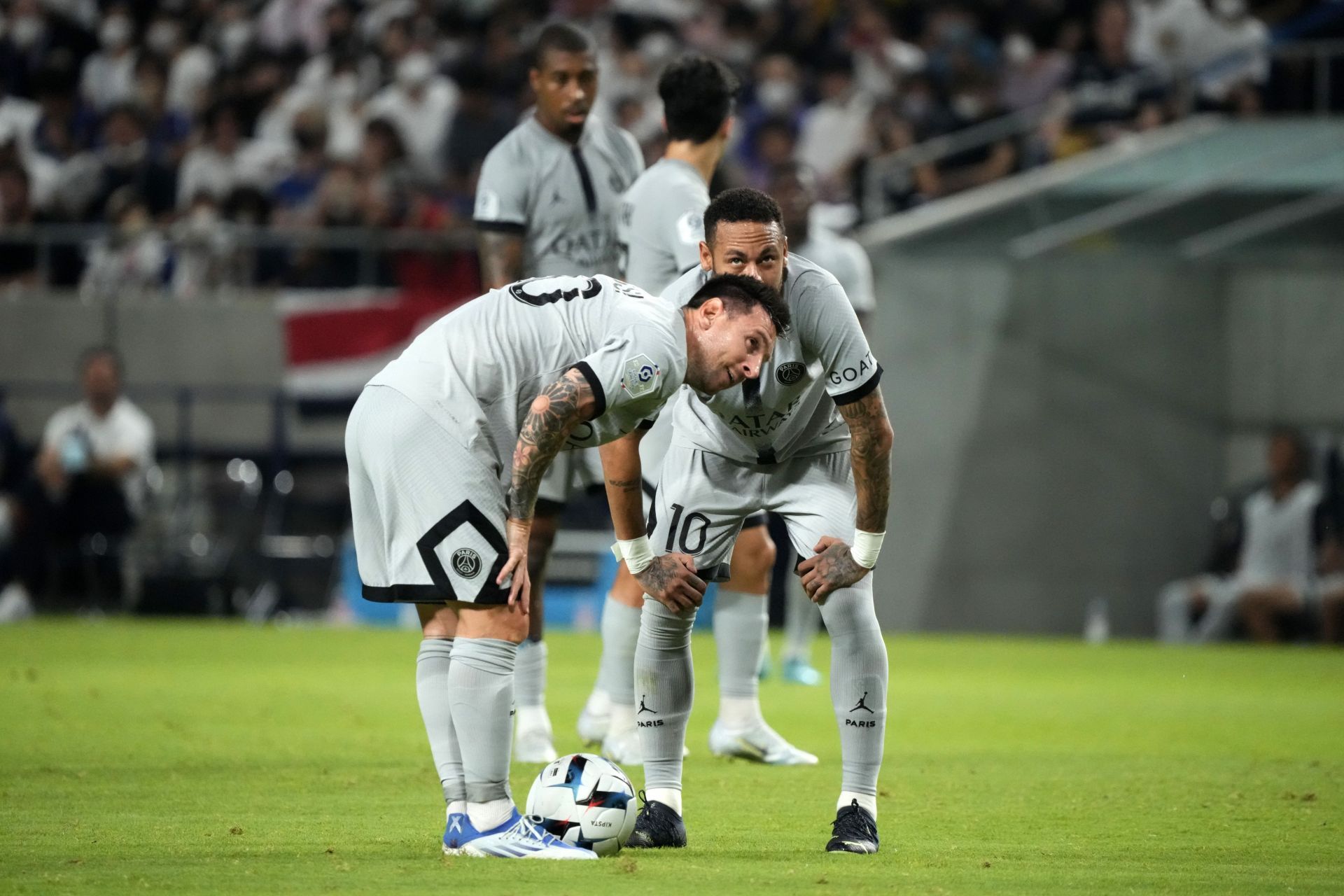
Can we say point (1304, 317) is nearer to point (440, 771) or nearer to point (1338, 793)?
point (1338, 793)

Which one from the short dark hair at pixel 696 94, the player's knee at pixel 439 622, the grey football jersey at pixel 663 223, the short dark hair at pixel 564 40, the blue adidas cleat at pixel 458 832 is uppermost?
the short dark hair at pixel 564 40

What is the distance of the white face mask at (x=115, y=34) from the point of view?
2092 cm

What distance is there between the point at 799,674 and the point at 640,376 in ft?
21.9

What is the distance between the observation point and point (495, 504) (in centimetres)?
519

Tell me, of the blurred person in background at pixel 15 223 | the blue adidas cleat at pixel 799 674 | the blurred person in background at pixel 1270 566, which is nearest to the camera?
the blue adidas cleat at pixel 799 674

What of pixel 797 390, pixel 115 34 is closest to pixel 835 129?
pixel 115 34

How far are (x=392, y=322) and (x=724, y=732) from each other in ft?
32.2

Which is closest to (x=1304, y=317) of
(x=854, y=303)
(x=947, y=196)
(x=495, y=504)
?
(x=947, y=196)

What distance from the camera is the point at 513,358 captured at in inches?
207

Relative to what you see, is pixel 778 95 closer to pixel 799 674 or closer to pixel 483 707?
pixel 799 674

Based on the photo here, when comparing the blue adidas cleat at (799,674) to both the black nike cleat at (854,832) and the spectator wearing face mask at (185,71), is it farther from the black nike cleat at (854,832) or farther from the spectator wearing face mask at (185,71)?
the spectator wearing face mask at (185,71)

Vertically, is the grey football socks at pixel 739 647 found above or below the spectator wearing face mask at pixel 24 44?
below

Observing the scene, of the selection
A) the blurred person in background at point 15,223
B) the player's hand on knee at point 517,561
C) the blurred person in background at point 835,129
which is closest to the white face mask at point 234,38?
the blurred person in background at point 15,223

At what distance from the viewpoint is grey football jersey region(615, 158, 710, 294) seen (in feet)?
24.8
